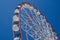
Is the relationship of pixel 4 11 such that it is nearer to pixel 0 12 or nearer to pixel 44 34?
pixel 0 12

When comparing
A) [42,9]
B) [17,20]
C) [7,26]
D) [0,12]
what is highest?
[42,9]

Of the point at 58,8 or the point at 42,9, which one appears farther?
the point at 58,8

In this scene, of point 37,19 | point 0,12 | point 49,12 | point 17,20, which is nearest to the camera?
point 17,20

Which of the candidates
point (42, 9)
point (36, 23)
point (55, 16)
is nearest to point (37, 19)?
point (36, 23)

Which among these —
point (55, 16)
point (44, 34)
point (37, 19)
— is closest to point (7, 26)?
point (37, 19)

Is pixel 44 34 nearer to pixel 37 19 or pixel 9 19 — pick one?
pixel 37 19

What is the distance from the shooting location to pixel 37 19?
1169 millimetres

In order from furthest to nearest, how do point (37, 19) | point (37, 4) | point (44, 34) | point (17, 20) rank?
point (37, 4) < point (37, 19) < point (44, 34) < point (17, 20)

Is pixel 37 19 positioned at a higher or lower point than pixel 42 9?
lower

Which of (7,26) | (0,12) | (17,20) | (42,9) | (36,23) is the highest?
(42,9)

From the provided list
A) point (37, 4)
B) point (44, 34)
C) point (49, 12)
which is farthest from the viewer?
point (49, 12)

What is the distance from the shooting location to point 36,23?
3.75 feet

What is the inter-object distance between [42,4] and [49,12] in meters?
0.14

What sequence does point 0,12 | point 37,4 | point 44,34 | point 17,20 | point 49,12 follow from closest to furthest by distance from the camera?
1. point 17,20
2. point 44,34
3. point 0,12
4. point 37,4
5. point 49,12
